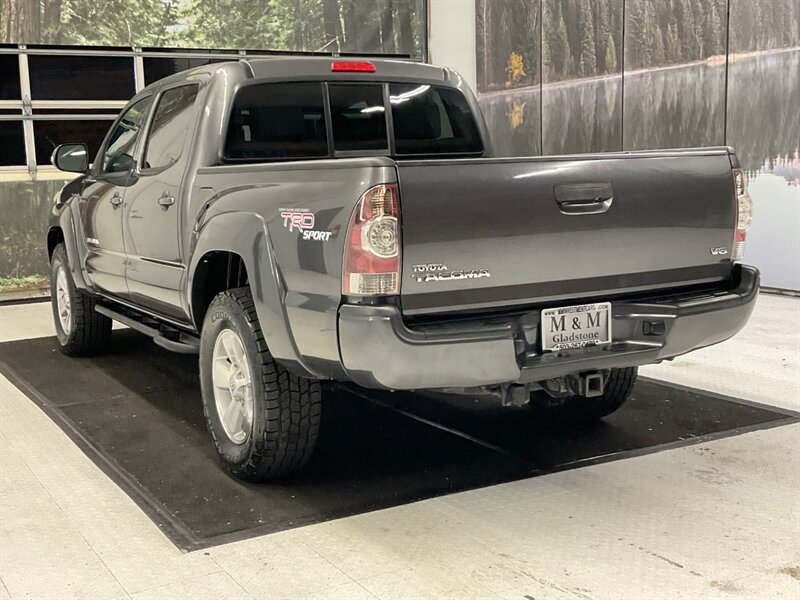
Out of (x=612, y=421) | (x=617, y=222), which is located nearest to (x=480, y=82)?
(x=612, y=421)

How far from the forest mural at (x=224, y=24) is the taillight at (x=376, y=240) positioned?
788cm

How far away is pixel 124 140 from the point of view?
5.09 m

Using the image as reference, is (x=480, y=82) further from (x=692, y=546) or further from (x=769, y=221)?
(x=692, y=546)

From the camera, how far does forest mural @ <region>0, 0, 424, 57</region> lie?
370 inches

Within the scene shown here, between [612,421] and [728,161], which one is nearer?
[728,161]

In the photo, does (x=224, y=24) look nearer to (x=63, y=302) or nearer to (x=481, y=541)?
(x=63, y=302)

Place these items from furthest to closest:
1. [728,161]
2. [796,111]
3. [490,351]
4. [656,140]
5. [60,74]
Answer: [60,74], [656,140], [796,111], [728,161], [490,351]

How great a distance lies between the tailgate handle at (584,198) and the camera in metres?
3.08

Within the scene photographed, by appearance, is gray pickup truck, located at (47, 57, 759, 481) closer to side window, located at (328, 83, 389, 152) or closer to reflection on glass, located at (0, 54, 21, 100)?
side window, located at (328, 83, 389, 152)

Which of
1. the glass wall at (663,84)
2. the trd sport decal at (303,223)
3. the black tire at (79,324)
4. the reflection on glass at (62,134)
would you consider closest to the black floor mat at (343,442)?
the black tire at (79,324)

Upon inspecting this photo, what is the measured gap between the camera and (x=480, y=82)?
11656 mm

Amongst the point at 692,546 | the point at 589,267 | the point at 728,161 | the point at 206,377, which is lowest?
the point at 692,546

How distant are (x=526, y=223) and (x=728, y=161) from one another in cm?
95

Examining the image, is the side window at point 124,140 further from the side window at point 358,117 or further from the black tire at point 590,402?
the black tire at point 590,402
